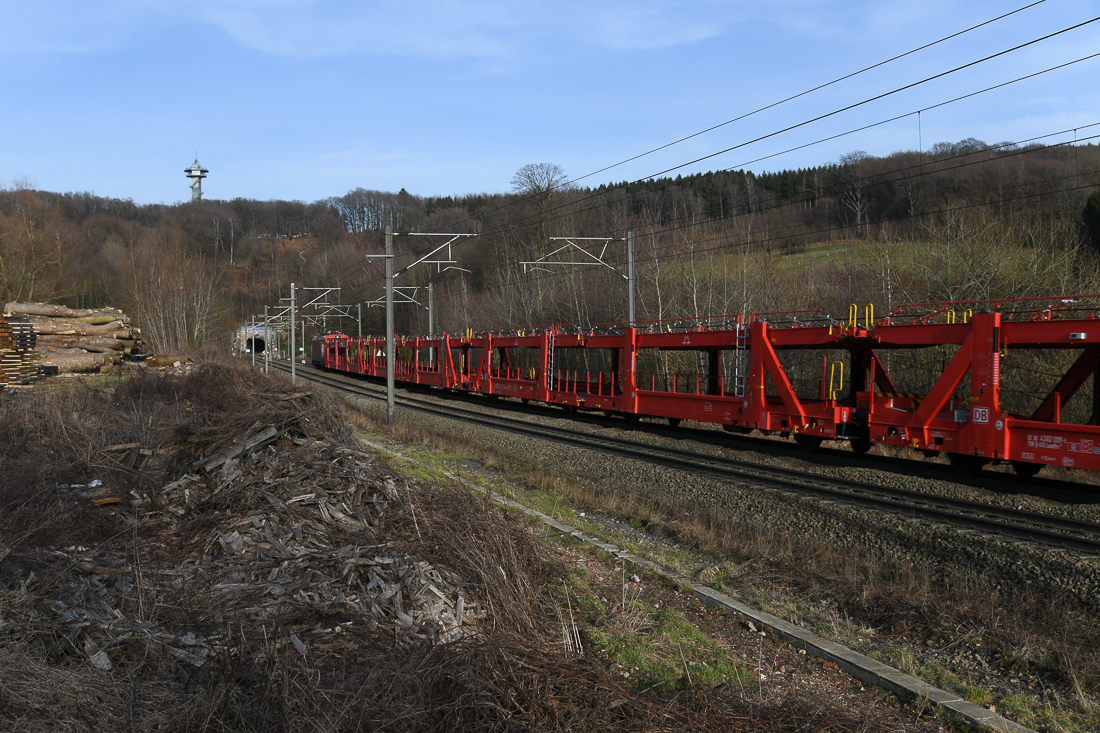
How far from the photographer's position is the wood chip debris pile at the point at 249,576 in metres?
4.24

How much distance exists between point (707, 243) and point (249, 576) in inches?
1149

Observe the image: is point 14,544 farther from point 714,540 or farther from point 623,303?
point 623,303

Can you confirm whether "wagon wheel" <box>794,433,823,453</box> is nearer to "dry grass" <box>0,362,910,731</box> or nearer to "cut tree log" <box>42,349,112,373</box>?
"dry grass" <box>0,362,910,731</box>

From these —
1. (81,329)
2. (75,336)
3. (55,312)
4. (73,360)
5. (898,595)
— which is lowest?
(898,595)

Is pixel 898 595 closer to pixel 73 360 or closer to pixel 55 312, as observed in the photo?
pixel 73 360

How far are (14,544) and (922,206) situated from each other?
112 ft

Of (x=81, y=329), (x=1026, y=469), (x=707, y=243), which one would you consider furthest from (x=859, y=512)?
(x=81, y=329)

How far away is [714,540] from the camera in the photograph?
346 inches

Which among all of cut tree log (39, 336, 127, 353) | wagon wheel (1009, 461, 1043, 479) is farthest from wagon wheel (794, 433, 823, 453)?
cut tree log (39, 336, 127, 353)

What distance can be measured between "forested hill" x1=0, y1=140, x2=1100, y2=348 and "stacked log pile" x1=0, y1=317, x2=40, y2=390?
13.6 m

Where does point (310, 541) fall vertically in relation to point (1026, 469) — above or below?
above

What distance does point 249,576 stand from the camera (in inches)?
220

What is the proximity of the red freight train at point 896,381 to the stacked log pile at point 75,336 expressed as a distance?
55.4 feet

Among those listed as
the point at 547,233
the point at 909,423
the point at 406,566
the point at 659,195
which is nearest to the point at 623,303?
the point at 659,195
